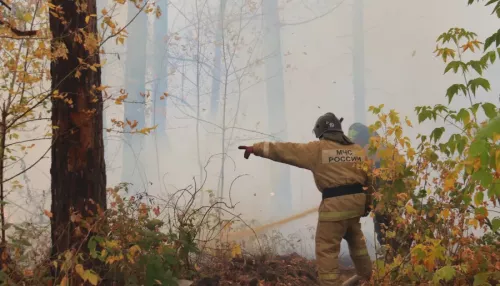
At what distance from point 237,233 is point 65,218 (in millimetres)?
3437

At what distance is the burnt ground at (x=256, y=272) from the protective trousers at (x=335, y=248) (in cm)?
65

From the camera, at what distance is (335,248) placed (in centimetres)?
338

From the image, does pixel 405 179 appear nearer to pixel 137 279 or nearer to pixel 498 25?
pixel 137 279

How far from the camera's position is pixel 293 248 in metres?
5.63

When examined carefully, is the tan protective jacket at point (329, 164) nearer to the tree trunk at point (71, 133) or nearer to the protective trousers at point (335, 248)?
the protective trousers at point (335, 248)

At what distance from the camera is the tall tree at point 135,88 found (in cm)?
630

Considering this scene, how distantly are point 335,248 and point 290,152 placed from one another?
2.86 feet

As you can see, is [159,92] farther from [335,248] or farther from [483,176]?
[483,176]

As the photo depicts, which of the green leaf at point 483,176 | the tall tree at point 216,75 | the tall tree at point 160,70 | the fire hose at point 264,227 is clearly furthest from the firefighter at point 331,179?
the tall tree at point 160,70

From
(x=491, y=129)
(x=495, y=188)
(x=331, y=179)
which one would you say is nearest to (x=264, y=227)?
(x=331, y=179)

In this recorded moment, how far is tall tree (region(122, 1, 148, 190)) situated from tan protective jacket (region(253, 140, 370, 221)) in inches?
134

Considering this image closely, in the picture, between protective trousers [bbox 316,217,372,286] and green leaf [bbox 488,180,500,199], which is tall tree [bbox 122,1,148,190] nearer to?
protective trousers [bbox 316,217,372,286]

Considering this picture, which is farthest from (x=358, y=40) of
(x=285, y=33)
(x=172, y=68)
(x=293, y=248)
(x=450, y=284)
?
(x=450, y=284)

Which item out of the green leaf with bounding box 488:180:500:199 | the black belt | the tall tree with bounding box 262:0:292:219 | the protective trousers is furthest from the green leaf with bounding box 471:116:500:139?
the tall tree with bounding box 262:0:292:219
